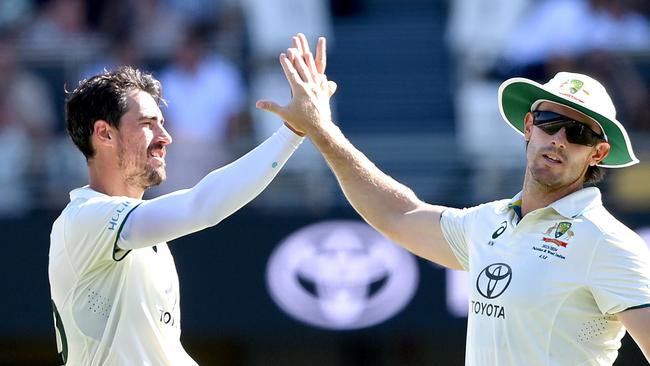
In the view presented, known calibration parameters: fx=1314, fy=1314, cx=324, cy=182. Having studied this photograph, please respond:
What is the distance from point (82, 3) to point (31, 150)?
1.96 metres

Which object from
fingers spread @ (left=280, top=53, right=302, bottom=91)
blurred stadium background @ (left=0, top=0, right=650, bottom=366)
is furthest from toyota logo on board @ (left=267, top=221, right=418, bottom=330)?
fingers spread @ (left=280, top=53, right=302, bottom=91)

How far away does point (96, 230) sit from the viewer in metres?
4.61

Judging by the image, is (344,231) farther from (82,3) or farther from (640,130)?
(82,3)

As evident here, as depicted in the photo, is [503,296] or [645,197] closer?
[503,296]

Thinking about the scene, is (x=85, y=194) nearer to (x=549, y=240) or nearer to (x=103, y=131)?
(x=103, y=131)

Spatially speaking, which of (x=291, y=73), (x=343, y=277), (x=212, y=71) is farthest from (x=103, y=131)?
(x=212, y=71)

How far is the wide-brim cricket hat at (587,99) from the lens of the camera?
4711 millimetres

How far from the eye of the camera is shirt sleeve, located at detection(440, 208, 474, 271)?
Answer: 16.7ft

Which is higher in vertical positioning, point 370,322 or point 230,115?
point 230,115

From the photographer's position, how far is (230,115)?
10.1 meters

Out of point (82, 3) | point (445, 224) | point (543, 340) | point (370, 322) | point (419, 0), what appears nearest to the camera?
point (543, 340)

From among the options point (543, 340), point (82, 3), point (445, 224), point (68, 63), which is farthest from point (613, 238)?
point (82, 3)

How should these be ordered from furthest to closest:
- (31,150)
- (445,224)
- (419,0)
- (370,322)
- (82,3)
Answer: (419,0) < (82,3) < (31,150) < (370,322) < (445,224)

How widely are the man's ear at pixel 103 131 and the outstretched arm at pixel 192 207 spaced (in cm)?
33
